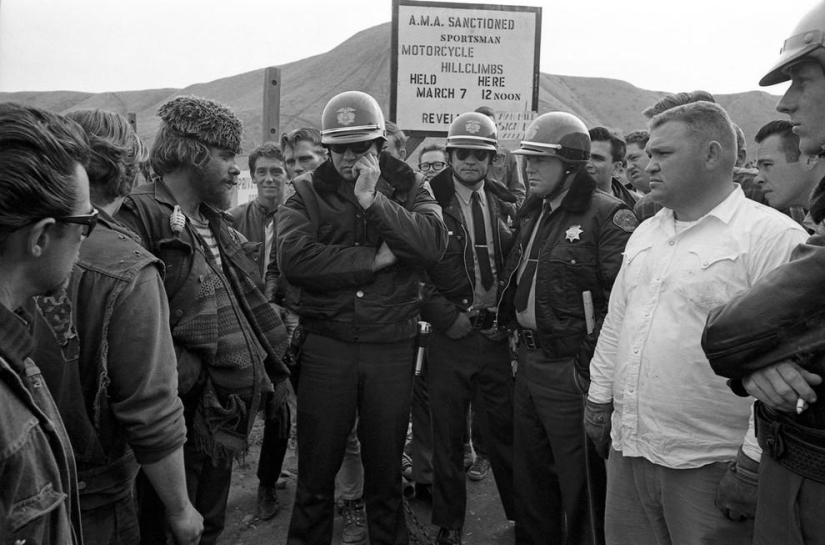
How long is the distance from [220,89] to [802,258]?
74.6 meters

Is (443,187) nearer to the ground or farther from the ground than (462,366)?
farther from the ground

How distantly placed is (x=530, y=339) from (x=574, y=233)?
616mm

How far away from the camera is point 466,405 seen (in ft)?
12.8

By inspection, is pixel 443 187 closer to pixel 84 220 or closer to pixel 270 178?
pixel 270 178

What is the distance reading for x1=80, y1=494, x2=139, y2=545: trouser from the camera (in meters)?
1.92

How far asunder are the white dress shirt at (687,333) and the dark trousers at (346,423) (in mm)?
1232

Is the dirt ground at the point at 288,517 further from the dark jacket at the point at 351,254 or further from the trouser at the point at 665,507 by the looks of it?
the trouser at the point at 665,507

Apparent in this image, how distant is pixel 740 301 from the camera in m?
1.64

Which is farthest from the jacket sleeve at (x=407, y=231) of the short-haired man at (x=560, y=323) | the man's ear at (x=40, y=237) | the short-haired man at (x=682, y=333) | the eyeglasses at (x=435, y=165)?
the eyeglasses at (x=435, y=165)

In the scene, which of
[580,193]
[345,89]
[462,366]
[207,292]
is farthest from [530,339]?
[345,89]

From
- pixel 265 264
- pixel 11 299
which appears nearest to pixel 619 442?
pixel 11 299

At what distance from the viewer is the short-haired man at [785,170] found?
355 centimetres

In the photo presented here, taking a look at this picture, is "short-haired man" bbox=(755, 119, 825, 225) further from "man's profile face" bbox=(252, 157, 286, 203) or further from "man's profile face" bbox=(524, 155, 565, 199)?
"man's profile face" bbox=(252, 157, 286, 203)

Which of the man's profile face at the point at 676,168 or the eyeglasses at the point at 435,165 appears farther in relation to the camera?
the eyeglasses at the point at 435,165
